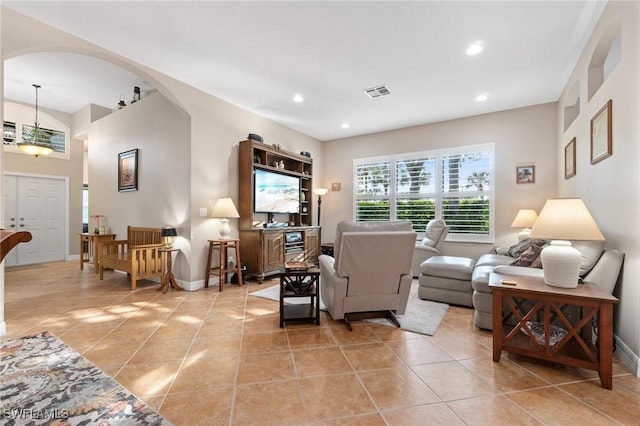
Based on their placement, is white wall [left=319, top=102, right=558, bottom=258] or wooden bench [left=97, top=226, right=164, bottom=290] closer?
wooden bench [left=97, top=226, right=164, bottom=290]

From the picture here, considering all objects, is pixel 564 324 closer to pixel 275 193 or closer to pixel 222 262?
pixel 222 262

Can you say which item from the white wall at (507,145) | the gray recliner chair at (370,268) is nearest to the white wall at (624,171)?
the gray recliner chair at (370,268)

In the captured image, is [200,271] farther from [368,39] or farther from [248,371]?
[368,39]

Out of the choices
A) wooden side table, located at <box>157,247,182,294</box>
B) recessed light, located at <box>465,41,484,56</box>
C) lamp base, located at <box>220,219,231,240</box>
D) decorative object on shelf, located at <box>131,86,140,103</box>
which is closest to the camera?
recessed light, located at <box>465,41,484,56</box>

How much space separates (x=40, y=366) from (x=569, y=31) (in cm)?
551

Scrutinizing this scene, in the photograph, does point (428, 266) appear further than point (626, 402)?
Yes

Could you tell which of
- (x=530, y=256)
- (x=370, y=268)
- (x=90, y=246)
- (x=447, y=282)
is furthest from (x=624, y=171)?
(x=90, y=246)

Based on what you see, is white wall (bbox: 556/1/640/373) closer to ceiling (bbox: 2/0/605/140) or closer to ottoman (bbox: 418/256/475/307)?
ceiling (bbox: 2/0/605/140)

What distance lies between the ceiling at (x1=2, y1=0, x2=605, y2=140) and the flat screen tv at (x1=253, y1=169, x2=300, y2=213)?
1.24 meters

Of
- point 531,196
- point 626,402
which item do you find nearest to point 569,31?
point 531,196

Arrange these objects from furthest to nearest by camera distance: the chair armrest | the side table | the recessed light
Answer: the recessed light → the side table → the chair armrest

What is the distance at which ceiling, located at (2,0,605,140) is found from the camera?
2.52m

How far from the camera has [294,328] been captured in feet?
8.89

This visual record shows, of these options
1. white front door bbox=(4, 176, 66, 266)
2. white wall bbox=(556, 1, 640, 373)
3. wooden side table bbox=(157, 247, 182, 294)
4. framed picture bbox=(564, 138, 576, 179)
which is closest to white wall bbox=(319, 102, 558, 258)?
framed picture bbox=(564, 138, 576, 179)
